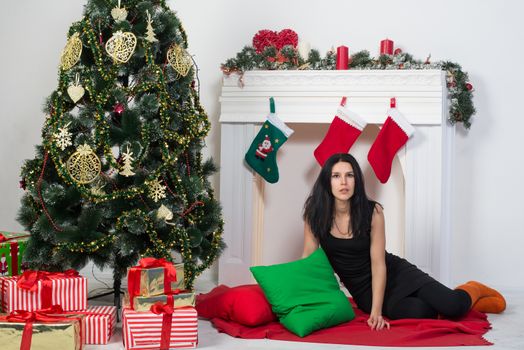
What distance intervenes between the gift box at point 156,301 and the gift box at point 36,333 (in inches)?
10.7

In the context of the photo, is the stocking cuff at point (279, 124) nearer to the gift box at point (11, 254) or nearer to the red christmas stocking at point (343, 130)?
the red christmas stocking at point (343, 130)

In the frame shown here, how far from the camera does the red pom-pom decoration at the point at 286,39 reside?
4.52 m

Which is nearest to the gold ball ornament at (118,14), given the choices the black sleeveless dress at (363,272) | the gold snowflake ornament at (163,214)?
the gold snowflake ornament at (163,214)

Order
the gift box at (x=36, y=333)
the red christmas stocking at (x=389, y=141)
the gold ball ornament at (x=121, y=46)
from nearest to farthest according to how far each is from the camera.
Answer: the gift box at (x=36, y=333), the gold ball ornament at (x=121, y=46), the red christmas stocking at (x=389, y=141)

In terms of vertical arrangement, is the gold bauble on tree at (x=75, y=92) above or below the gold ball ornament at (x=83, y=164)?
above

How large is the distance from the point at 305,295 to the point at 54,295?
3.66 feet

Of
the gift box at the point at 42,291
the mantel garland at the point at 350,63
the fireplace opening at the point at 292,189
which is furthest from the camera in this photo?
the fireplace opening at the point at 292,189

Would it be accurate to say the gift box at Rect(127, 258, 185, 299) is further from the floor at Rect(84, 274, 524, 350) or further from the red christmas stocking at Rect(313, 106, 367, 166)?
the red christmas stocking at Rect(313, 106, 367, 166)

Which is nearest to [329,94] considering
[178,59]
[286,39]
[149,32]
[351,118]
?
[351,118]

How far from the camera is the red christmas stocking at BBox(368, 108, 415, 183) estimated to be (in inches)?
167

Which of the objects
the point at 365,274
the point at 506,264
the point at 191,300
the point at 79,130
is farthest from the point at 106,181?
the point at 506,264

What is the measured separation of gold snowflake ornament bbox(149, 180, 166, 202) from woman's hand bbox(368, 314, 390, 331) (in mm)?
1121

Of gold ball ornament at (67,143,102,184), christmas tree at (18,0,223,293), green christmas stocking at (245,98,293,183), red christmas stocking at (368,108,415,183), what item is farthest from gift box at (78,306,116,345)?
red christmas stocking at (368,108,415,183)

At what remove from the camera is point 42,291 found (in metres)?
3.12
